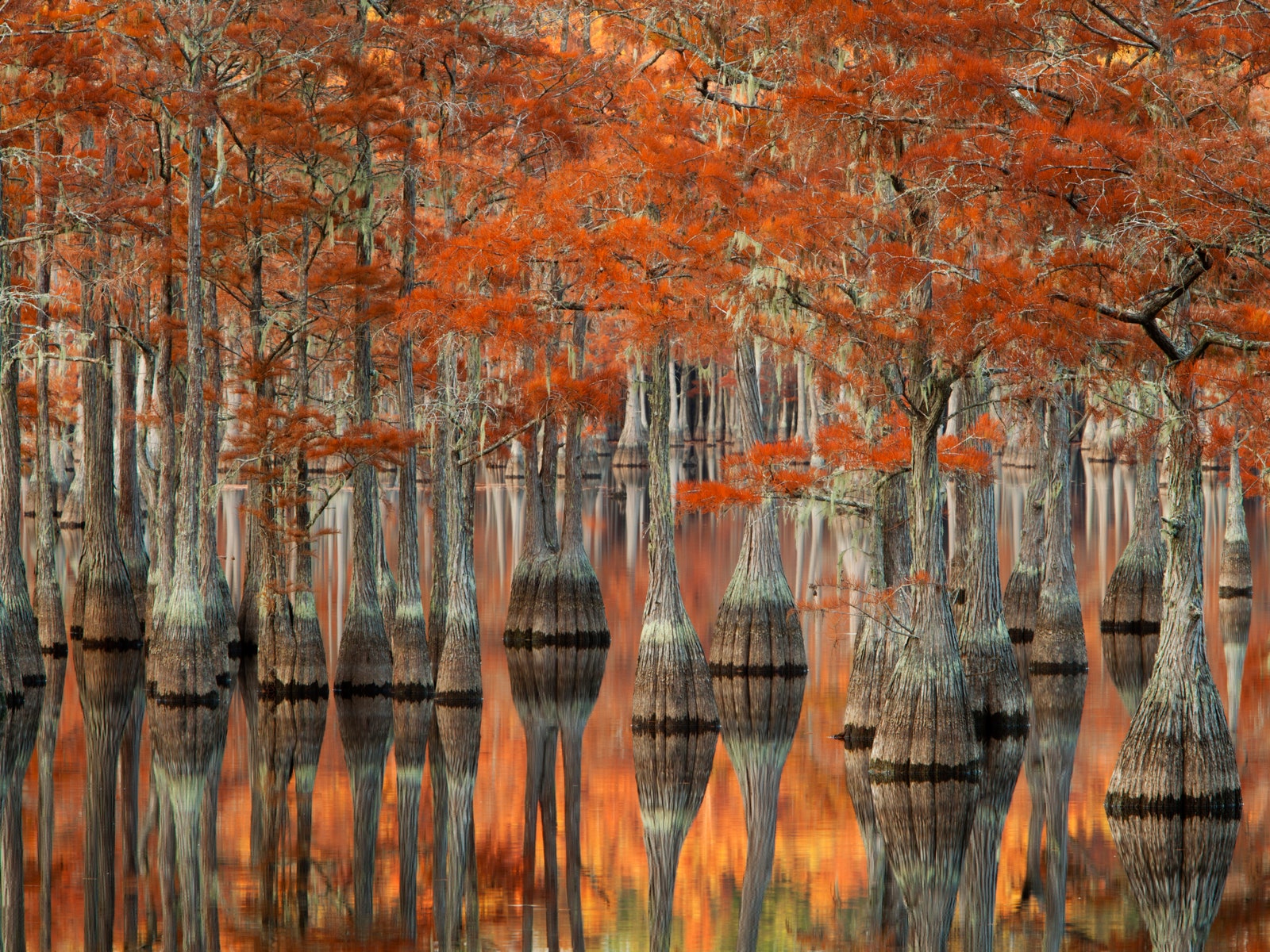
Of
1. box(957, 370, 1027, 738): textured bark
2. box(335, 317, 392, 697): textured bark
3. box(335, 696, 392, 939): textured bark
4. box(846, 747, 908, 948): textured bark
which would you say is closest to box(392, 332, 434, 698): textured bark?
box(335, 317, 392, 697): textured bark

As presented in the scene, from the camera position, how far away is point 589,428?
5331 cm

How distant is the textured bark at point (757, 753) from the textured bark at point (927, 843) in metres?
1.18

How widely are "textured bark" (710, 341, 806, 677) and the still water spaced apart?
27.2 inches

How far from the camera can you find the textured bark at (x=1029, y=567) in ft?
83.5

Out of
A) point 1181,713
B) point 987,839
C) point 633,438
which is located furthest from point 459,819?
point 633,438

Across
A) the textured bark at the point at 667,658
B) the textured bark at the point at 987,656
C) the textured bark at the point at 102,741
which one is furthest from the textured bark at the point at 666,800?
the textured bark at the point at 102,741

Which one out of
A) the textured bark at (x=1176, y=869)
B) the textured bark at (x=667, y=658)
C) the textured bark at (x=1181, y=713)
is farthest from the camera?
the textured bark at (x=667, y=658)

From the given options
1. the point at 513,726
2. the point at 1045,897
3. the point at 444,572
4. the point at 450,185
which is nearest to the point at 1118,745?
the point at 1045,897

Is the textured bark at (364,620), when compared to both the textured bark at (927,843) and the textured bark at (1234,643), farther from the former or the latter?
the textured bark at (1234,643)

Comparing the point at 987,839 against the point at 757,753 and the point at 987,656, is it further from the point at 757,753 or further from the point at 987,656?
the point at 757,753

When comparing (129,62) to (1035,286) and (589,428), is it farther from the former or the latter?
(589,428)

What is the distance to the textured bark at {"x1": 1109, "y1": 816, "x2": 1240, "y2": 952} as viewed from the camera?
13219 mm

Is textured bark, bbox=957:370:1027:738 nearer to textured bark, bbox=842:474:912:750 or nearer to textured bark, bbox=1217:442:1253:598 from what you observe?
textured bark, bbox=842:474:912:750

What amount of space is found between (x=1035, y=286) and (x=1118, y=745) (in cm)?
708
